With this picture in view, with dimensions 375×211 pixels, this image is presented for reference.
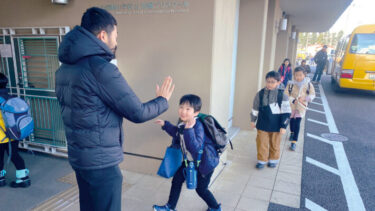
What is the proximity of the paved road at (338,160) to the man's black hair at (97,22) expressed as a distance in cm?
293

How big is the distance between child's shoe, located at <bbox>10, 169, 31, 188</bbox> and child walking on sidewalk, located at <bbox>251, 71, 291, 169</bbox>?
3239mm

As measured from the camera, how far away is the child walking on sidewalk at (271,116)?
3.78m

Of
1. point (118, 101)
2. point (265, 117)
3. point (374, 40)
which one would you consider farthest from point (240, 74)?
point (374, 40)

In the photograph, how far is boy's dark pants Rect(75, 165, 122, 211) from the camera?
1733mm

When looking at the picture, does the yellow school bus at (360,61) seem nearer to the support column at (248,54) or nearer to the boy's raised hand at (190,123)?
the support column at (248,54)

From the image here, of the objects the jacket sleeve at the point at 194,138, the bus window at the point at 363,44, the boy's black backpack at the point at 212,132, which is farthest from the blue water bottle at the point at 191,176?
the bus window at the point at 363,44

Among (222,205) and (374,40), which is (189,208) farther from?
(374,40)

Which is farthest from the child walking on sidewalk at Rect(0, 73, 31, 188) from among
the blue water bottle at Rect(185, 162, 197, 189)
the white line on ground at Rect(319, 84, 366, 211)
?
the white line on ground at Rect(319, 84, 366, 211)

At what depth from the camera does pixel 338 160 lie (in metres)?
4.41

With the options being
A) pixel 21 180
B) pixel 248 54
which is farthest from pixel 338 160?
pixel 21 180

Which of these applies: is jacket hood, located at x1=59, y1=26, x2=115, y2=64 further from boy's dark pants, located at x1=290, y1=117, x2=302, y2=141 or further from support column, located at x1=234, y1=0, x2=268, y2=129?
support column, located at x1=234, y1=0, x2=268, y2=129

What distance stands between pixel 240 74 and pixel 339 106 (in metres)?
4.99

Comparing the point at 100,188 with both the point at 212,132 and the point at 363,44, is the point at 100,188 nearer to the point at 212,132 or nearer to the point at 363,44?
the point at 212,132

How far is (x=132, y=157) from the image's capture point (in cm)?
380
